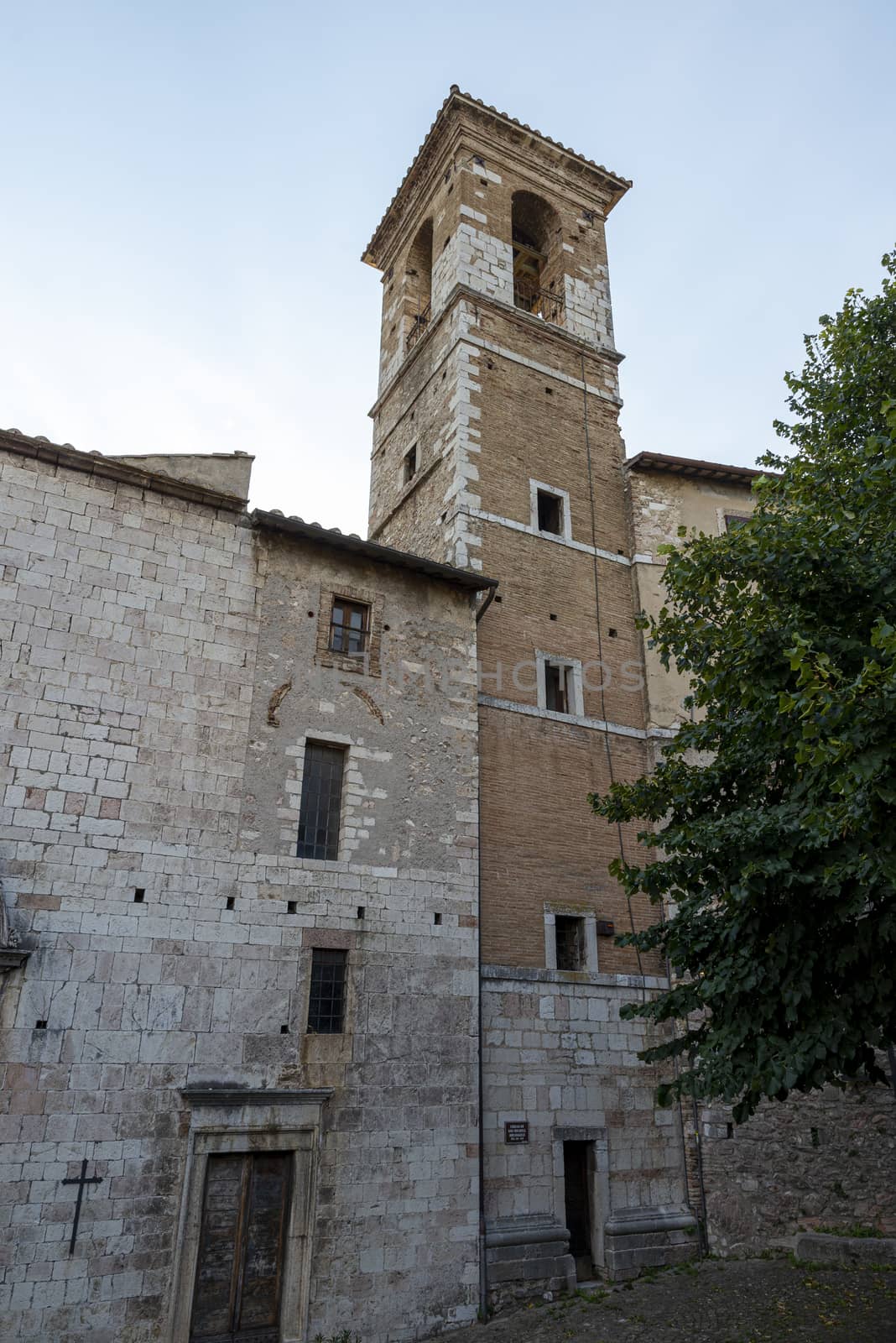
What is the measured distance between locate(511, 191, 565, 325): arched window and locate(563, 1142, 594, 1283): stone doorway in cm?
1646

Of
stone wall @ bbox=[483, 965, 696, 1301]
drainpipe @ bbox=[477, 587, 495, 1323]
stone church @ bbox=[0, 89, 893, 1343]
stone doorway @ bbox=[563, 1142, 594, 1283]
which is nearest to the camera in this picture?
stone church @ bbox=[0, 89, 893, 1343]

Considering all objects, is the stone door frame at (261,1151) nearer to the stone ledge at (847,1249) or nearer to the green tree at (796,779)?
the green tree at (796,779)

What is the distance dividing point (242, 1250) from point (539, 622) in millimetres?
10085

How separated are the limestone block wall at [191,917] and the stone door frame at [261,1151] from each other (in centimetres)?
8

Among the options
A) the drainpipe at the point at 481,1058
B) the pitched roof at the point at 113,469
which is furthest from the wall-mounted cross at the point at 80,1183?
the pitched roof at the point at 113,469

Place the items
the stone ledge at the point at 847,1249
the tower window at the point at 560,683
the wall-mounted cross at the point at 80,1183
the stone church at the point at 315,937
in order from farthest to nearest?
the tower window at the point at 560,683, the stone ledge at the point at 847,1249, the stone church at the point at 315,937, the wall-mounted cross at the point at 80,1183

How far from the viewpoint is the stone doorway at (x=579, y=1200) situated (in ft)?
40.5

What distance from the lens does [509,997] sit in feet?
41.7

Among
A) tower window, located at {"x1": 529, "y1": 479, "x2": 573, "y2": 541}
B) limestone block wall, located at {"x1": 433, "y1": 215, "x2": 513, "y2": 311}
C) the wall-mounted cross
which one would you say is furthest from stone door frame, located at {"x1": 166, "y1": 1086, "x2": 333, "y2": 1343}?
limestone block wall, located at {"x1": 433, "y1": 215, "x2": 513, "y2": 311}

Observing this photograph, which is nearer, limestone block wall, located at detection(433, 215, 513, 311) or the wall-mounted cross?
the wall-mounted cross

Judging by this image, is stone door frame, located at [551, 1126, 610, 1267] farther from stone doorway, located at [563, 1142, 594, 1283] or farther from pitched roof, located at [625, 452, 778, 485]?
pitched roof, located at [625, 452, 778, 485]

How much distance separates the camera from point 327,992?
440 inches

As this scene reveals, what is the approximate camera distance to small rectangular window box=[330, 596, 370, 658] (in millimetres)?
13055

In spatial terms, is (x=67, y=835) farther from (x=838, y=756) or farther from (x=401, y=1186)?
(x=838, y=756)
